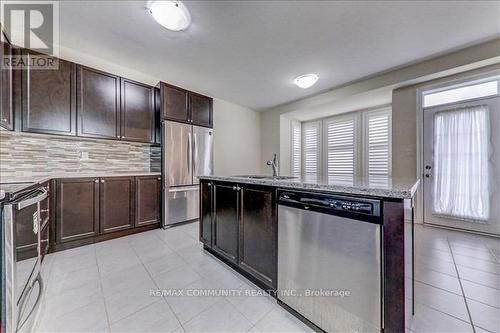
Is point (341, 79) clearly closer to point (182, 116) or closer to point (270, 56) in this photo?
point (270, 56)

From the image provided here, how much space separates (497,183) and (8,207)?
4896 millimetres

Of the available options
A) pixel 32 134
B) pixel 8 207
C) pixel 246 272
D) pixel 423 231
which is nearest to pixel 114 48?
pixel 32 134

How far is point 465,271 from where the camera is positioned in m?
1.90

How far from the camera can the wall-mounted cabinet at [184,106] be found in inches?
125

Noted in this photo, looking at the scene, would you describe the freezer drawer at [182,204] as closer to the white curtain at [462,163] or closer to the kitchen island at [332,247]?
the kitchen island at [332,247]

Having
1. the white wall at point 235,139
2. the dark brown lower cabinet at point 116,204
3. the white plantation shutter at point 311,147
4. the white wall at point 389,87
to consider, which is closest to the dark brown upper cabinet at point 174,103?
the white wall at point 235,139

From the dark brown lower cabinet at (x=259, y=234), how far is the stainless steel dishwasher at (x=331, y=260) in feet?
0.27

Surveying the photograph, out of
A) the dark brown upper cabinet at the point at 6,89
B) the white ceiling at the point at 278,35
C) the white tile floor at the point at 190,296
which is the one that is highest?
the white ceiling at the point at 278,35

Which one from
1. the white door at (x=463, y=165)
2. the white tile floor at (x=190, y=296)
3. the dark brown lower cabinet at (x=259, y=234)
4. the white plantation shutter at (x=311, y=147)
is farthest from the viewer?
the white plantation shutter at (x=311, y=147)

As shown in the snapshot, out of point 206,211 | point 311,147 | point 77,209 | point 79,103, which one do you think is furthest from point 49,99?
point 311,147

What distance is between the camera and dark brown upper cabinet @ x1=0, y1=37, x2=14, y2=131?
6.23 feet

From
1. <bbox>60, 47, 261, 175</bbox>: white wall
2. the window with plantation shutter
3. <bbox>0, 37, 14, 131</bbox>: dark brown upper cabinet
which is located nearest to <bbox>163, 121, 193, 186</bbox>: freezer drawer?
<bbox>60, 47, 261, 175</bbox>: white wall

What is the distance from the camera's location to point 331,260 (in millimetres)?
1130

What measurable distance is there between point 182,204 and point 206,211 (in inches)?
51.9
